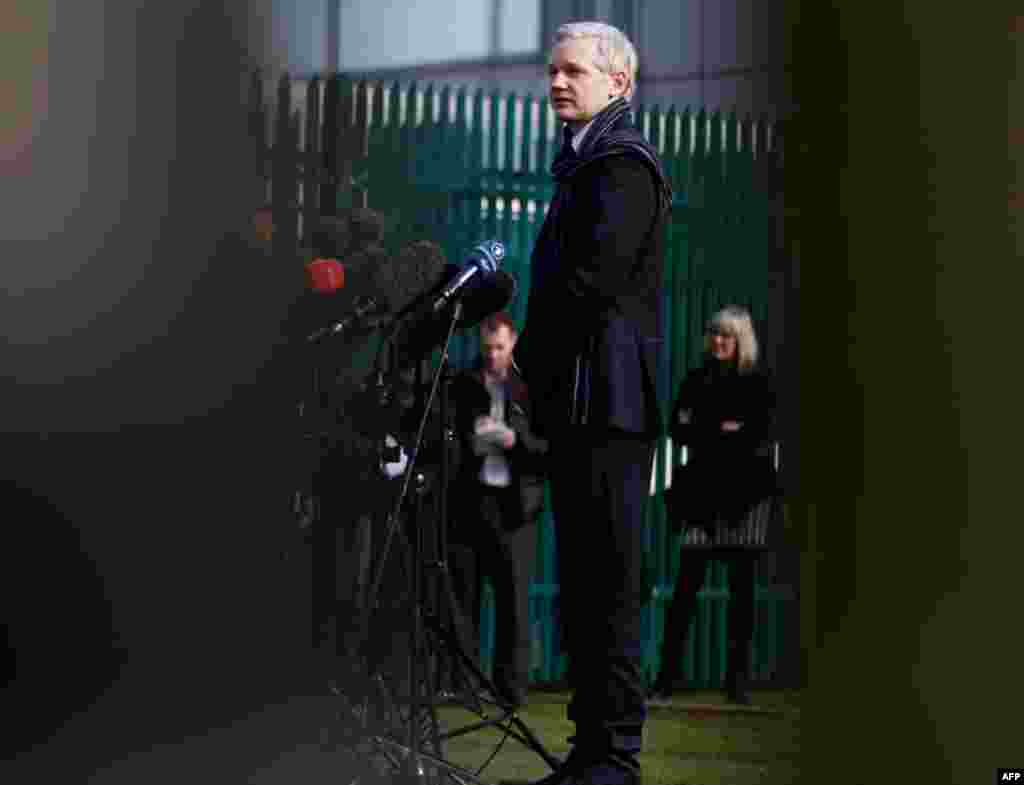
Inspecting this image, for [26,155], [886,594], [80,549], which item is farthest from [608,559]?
[26,155]

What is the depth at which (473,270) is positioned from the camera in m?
3.88

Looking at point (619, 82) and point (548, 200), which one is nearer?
point (619, 82)

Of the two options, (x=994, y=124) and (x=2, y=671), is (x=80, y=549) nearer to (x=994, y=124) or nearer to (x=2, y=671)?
(x=2, y=671)

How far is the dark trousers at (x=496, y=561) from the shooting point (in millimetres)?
7016

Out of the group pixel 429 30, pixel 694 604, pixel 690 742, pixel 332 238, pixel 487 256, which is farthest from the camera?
pixel 694 604

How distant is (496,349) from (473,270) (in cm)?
315

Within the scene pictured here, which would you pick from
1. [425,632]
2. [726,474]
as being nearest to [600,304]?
[425,632]

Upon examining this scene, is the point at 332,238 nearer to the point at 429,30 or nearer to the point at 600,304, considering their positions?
the point at 600,304

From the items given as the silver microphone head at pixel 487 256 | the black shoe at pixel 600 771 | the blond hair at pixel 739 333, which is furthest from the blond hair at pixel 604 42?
the blond hair at pixel 739 333

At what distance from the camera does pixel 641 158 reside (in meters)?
3.73

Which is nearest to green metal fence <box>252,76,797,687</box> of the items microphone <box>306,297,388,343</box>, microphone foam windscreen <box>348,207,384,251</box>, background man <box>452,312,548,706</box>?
background man <box>452,312,548,706</box>

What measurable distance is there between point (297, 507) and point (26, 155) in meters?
0.59

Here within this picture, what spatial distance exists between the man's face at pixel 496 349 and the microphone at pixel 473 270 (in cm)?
303

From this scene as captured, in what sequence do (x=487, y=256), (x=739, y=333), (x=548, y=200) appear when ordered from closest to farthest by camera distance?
1. (x=487, y=256)
2. (x=739, y=333)
3. (x=548, y=200)
